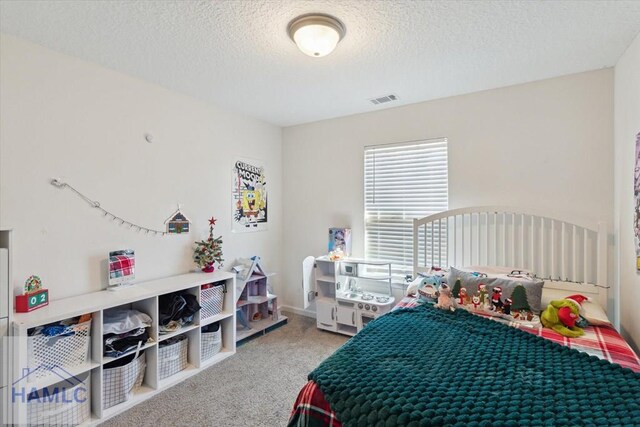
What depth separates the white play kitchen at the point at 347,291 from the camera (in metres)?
3.08

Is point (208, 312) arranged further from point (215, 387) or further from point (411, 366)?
point (411, 366)

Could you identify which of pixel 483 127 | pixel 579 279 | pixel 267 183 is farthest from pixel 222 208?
pixel 579 279

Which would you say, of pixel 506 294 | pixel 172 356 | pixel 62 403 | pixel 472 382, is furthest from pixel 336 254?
pixel 62 403

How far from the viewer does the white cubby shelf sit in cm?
166

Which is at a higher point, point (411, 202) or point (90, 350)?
point (411, 202)

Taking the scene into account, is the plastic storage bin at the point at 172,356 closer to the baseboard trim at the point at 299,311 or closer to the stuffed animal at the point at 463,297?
the baseboard trim at the point at 299,311

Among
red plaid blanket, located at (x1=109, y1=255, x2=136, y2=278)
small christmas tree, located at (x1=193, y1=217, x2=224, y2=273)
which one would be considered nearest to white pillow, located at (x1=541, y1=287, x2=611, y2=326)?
small christmas tree, located at (x1=193, y1=217, x2=224, y2=273)

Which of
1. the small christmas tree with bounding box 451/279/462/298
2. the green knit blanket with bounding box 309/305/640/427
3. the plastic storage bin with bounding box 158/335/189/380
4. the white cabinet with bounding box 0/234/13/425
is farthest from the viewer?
the plastic storage bin with bounding box 158/335/189/380

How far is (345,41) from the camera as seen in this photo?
1948 mm

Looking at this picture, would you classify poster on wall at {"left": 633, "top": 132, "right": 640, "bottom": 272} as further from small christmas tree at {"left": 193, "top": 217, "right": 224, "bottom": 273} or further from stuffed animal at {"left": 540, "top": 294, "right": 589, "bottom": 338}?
small christmas tree at {"left": 193, "top": 217, "right": 224, "bottom": 273}

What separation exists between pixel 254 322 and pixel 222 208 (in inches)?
51.0

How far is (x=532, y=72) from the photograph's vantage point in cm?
238

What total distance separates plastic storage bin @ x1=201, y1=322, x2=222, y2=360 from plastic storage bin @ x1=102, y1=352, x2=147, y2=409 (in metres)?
0.54

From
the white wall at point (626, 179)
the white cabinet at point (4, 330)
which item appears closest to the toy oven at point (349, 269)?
the white wall at point (626, 179)
